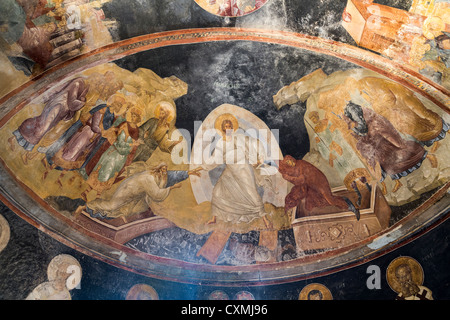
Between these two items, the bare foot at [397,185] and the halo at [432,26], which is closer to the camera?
the halo at [432,26]

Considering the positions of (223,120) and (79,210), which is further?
(223,120)

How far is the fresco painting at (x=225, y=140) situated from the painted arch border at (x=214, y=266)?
0.08ft

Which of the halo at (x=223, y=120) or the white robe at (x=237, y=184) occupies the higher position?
the halo at (x=223, y=120)

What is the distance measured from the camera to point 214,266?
9.74 m

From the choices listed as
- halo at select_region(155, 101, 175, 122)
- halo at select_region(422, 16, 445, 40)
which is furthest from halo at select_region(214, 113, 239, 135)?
halo at select_region(422, 16, 445, 40)

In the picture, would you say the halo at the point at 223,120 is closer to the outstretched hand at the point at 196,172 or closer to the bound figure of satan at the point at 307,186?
the outstretched hand at the point at 196,172

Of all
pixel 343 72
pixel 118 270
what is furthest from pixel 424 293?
pixel 118 270

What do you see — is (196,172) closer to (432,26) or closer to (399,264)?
(399,264)

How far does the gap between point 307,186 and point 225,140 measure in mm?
1822

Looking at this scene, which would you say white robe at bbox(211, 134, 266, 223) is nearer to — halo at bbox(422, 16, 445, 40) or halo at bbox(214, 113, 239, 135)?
halo at bbox(214, 113, 239, 135)

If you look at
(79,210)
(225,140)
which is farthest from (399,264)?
(79,210)

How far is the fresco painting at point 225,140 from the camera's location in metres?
8.29

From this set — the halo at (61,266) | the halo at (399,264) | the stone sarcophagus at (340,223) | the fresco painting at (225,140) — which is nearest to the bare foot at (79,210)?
the fresco painting at (225,140)

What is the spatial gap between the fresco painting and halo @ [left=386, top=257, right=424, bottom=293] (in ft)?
0.08
